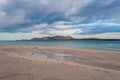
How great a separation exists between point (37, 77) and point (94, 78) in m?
2.49

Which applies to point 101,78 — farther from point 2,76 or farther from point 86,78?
point 2,76

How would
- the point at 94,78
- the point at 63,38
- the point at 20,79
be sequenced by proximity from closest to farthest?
the point at 20,79 → the point at 94,78 → the point at 63,38

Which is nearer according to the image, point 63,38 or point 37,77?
point 37,77

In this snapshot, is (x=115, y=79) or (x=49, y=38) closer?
(x=115, y=79)

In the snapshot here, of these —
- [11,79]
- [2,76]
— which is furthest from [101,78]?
[2,76]

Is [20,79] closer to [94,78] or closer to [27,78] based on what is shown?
[27,78]

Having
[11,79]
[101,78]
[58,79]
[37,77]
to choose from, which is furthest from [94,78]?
[11,79]

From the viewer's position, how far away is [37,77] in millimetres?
5746

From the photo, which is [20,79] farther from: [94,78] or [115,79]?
[115,79]

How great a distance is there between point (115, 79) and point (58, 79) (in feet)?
8.36

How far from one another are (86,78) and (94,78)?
1.18 feet

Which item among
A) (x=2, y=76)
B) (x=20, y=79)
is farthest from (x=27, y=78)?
(x=2, y=76)

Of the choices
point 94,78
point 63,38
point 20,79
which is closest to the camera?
point 20,79

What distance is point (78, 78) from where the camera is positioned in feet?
18.9
